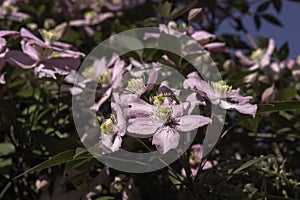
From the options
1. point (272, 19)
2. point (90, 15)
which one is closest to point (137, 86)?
point (90, 15)

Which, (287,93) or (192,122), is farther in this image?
(287,93)

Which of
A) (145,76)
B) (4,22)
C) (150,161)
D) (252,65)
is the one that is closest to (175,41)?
(145,76)

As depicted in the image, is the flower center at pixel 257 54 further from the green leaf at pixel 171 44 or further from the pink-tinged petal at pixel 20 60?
the pink-tinged petal at pixel 20 60

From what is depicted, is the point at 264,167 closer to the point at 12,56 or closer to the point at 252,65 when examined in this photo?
the point at 12,56

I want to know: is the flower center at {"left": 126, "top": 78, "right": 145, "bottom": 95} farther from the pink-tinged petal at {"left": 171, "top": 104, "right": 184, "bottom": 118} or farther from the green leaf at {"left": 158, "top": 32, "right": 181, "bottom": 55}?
the green leaf at {"left": 158, "top": 32, "right": 181, "bottom": 55}

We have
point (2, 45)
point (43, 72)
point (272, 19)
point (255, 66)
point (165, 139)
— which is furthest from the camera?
point (272, 19)

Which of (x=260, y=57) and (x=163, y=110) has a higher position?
(x=163, y=110)

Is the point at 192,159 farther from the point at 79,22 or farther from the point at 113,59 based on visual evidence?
the point at 79,22
